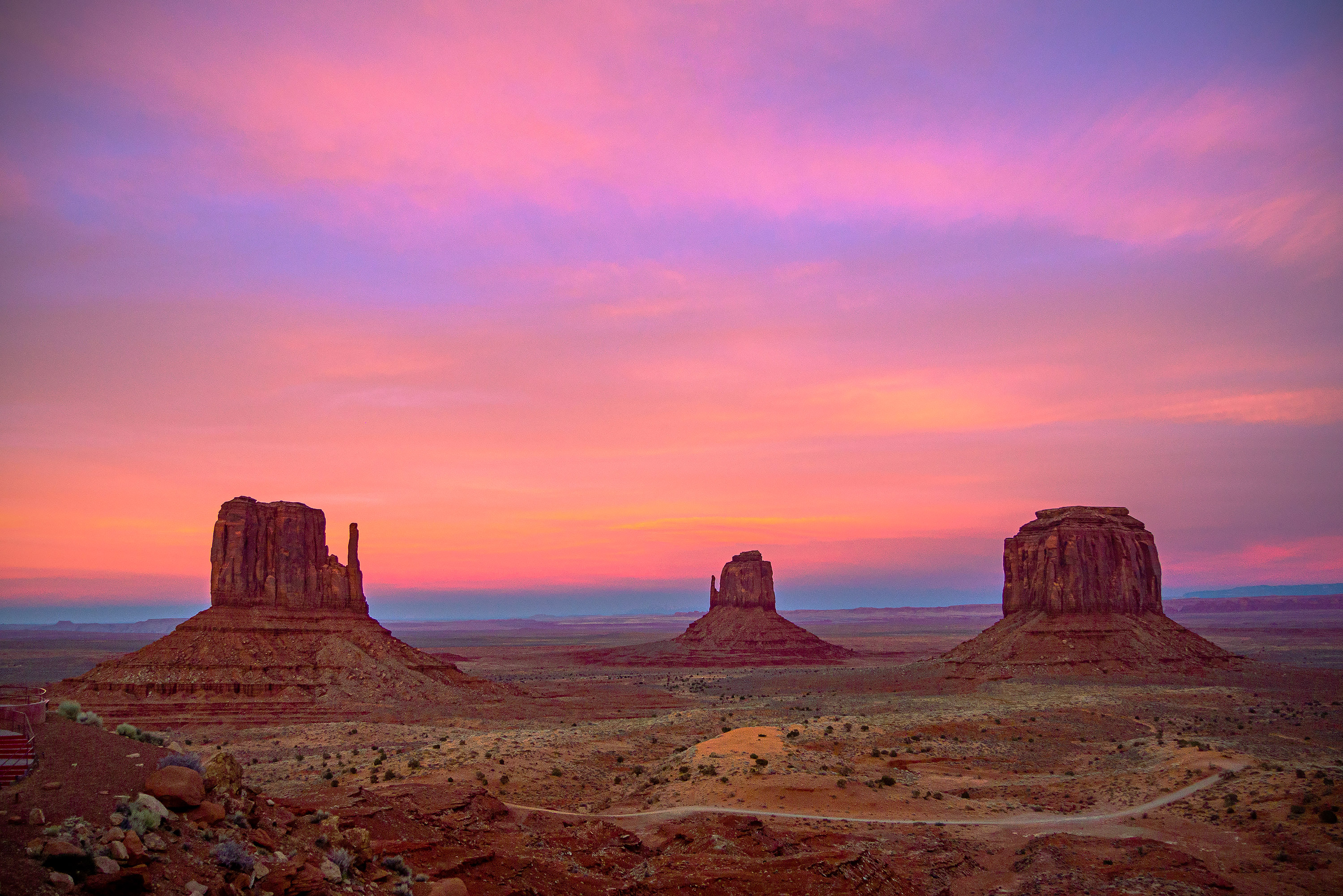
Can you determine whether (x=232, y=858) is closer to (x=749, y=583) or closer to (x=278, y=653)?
(x=278, y=653)

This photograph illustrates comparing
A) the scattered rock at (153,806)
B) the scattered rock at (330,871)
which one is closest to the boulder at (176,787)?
the scattered rock at (153,806)

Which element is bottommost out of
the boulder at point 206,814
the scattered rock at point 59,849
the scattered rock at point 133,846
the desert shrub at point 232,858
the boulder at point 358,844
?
the boulder at point 358,844

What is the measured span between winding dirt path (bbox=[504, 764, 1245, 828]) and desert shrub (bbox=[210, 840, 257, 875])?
18.5 meters

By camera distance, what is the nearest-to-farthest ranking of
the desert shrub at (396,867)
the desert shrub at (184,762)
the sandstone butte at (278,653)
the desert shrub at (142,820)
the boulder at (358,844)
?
the desert shrub at (142,820)
the desert shrub at (184,762)
the boulder at (358,844)
the desert shrub at (396,867)
the sandstone butte at (278,653)

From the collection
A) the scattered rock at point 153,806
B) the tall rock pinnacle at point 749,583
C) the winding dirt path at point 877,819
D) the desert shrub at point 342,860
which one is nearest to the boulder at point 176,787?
the scattered rock at point 153,806

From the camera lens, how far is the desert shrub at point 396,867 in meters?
17.6

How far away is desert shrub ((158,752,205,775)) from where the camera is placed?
1566 cm

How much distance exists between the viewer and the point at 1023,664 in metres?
88.8

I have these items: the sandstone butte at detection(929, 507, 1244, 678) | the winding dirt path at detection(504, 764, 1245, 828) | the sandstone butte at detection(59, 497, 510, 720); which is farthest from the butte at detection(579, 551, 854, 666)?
the winding dirt path at detection(504, 764, 1245, 828)

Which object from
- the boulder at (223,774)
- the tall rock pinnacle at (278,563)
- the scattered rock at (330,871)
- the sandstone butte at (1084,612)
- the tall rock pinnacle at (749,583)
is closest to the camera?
the scattered rock at (330,871)

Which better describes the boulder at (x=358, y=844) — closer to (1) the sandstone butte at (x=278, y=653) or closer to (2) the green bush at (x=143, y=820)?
(2) the green bush at (x=143, y=820)

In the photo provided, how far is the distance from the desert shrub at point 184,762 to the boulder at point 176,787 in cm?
22

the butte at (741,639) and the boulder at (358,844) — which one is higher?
the boulder at (358,844)

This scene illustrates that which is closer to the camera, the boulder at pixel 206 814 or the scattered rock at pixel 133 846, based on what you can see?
the scattered rock at pixel 133 846
